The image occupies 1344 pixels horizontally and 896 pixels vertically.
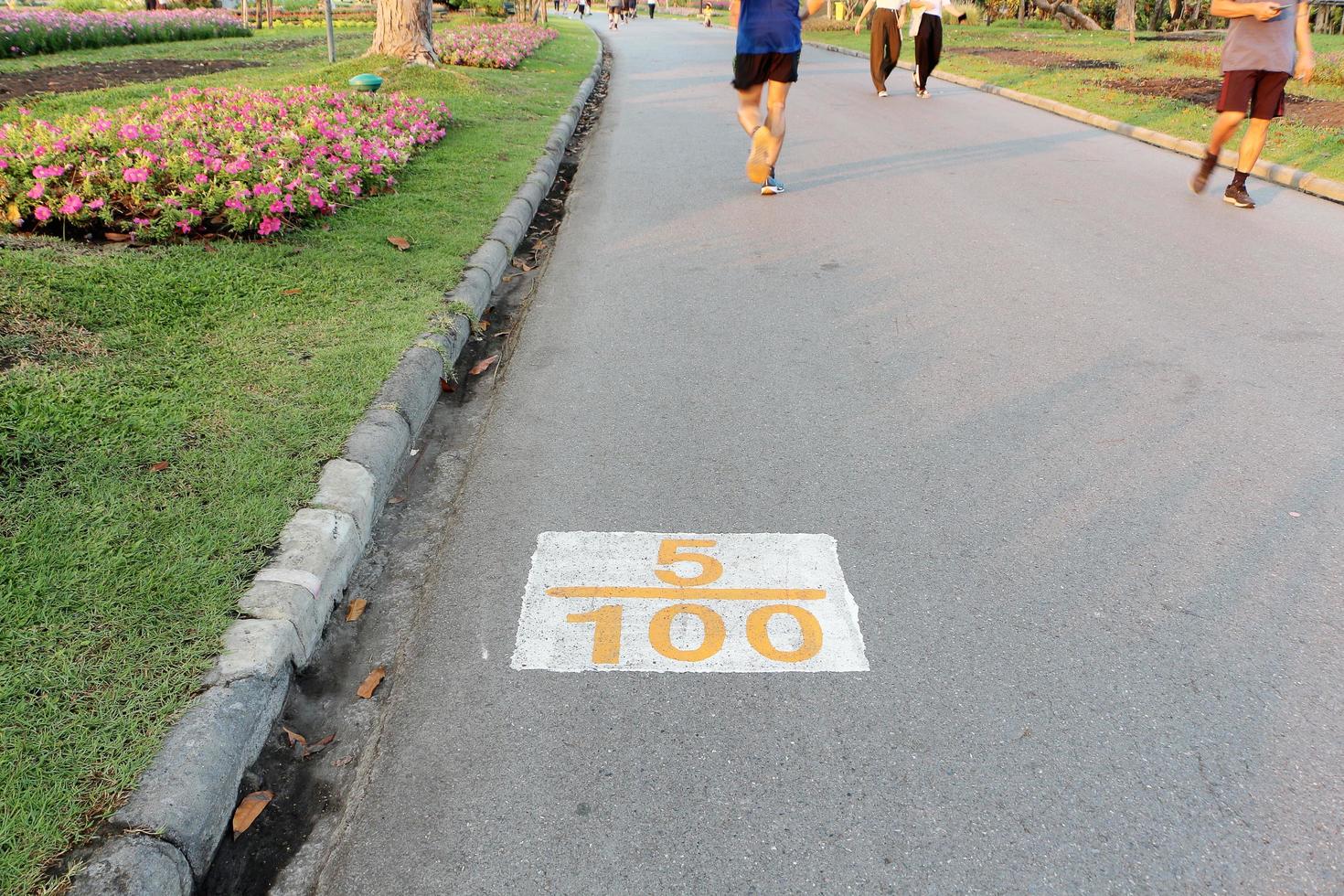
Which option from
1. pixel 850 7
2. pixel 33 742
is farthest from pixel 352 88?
pixel 850 7

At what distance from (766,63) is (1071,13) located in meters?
27.9

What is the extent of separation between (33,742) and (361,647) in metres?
0.90

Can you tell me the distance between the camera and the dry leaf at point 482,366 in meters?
5.04

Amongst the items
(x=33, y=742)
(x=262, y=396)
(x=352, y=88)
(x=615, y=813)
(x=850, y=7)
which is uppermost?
(x=850, y=7)

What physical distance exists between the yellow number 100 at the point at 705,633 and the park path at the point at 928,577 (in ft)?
0.35

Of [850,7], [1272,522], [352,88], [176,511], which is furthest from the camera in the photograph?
[850,7]

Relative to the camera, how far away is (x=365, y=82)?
39.1 feet

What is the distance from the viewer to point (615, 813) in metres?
2.36

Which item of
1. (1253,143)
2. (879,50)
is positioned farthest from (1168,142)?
(879,50)

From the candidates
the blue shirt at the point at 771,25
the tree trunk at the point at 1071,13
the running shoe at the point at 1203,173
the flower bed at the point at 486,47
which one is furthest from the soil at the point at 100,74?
the tree trunk at the point at 1071,13

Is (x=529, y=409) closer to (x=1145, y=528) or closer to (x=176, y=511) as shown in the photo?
(x=176, y=511)

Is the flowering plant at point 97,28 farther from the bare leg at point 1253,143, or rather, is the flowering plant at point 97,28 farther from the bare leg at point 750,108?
the bare leg at point 1253,143

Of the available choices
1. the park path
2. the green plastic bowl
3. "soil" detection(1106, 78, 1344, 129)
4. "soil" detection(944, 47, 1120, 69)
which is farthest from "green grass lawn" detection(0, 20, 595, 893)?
"soil" detection(944, 47, 1120, 69)

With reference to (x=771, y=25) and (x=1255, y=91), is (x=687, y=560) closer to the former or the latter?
(x=771, y=25)
